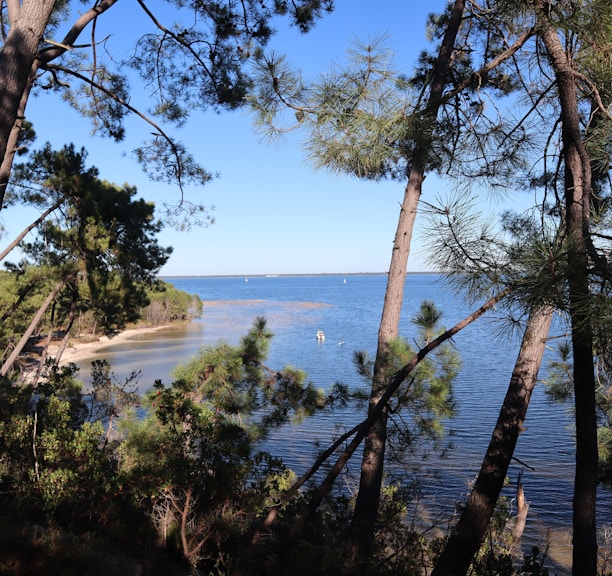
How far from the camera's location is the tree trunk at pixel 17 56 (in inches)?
119

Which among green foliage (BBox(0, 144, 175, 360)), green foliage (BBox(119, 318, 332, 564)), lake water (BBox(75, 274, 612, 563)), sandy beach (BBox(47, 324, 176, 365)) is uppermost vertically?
green foliage (BBox(0, 144, 175, 360))

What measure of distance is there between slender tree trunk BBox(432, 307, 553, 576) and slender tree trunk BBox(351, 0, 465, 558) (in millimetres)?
582

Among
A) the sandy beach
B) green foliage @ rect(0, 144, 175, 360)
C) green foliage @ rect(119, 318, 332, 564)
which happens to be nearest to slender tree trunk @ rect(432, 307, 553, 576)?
green foliage @ rect(119, 318, 332, 564)

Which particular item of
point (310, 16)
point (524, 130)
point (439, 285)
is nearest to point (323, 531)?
point (439, 285)

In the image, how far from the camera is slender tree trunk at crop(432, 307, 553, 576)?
12.0 feet

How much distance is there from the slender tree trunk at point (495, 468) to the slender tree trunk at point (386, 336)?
0.58 meters

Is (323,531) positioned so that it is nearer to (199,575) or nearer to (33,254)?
(199,575)

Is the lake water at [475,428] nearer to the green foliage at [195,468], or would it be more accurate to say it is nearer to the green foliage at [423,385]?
the green foliage at [423,385]

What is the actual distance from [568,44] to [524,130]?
3.38 ft

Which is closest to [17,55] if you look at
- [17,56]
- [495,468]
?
[17,56]

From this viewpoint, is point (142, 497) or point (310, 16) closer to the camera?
point (142, 497)

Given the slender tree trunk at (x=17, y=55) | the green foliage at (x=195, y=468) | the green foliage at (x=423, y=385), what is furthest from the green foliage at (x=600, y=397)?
the slender tree trunk at (x=17, y=55)

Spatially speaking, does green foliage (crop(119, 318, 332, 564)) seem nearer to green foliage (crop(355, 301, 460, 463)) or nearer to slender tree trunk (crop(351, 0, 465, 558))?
slender tree trunk (crop(351, 0, 465, 558))

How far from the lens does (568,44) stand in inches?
129
